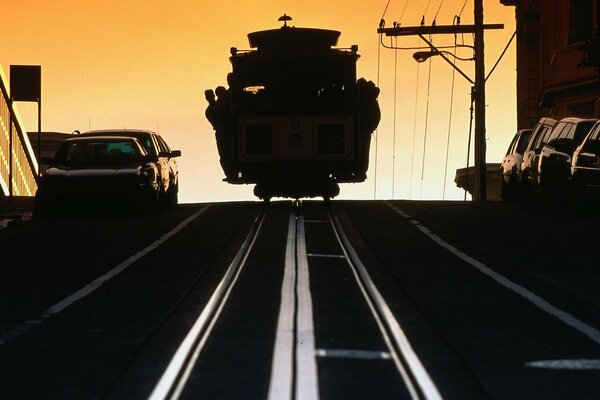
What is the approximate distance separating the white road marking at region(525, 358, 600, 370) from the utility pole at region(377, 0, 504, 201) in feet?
116

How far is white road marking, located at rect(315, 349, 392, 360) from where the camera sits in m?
10.3

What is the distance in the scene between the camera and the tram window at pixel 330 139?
3241cm

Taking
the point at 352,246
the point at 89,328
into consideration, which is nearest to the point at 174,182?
the point at 352,246

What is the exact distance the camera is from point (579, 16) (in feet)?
160

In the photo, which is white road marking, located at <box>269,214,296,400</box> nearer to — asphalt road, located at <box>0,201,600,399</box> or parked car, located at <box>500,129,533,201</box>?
asphalt road, located at <box>0,201,600,399</box>

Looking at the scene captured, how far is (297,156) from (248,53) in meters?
2.44

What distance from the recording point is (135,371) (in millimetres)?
9695

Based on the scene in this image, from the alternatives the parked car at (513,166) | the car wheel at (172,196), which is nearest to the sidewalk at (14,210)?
the car wheel at (172,196)

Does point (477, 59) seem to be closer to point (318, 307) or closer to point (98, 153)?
point (98, 153)

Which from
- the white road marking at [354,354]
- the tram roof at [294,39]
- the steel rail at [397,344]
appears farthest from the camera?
the tram roof at [294,39]

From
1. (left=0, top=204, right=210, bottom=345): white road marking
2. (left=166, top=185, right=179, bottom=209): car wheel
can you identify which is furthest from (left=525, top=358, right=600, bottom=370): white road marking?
(left=166, top=185, right=179, bottom=209): car wheel

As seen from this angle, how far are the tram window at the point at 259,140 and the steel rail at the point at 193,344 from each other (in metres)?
14.8

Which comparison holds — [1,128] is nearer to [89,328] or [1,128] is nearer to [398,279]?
[398,279]

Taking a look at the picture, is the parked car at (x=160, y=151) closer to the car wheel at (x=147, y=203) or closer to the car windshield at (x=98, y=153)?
the car windshield at (x=98, y=153)
